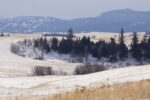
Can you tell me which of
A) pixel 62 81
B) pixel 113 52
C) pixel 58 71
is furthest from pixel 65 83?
pixel 113 52

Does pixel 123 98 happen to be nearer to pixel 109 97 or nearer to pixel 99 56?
pixel 109 97

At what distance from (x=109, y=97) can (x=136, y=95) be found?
3.23ft

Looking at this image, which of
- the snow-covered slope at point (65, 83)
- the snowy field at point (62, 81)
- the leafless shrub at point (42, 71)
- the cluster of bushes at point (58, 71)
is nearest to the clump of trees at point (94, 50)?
the cluster of bushes at point (58, 71)

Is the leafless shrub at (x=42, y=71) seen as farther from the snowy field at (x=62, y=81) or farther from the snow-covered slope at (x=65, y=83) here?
the snow-covered slope at (x=65, y=83)

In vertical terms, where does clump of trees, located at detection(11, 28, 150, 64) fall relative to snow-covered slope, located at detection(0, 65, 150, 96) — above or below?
below

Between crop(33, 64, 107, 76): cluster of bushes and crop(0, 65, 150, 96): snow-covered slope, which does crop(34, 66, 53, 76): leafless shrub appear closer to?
crop(33, 64, 107, 76): cluster of bushes

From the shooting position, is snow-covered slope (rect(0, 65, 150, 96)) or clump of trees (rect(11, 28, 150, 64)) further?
clump of trees (rect(11, 28, 150, 64))

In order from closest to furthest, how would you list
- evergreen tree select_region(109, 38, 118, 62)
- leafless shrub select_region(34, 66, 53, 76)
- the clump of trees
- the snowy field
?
the snowy field → leafless shrub select_region(34, 66, 53, 76) → evergreen tree select_region(109, 38, 118, 62) → the clump of trees

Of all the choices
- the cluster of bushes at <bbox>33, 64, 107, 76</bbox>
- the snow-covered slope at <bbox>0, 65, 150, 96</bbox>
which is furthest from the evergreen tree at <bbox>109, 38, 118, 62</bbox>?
the snow-covered slope at <bbox>0, 65, 150, 96</bbox>

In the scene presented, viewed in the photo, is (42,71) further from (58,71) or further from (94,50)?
(94,50)

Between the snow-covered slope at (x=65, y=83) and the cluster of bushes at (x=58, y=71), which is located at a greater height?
the snow-covered slope at (x=65, y=83)

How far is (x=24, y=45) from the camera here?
10200 cm

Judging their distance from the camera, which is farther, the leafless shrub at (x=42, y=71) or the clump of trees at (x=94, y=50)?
the clump of trees at (x=94, y=50)

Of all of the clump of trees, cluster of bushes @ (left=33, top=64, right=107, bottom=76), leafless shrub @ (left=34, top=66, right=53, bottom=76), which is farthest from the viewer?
the clump of trees
